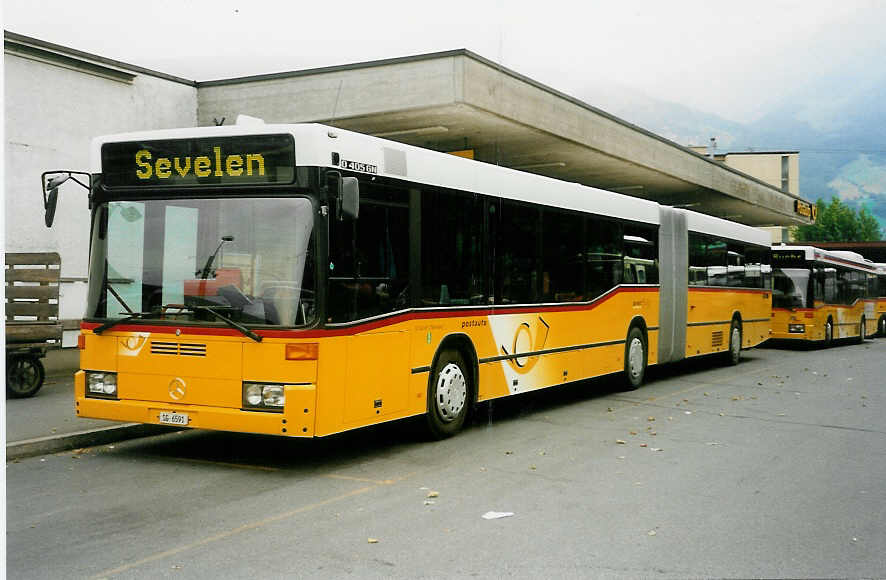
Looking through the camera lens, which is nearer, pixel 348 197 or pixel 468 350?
pixel 348 197

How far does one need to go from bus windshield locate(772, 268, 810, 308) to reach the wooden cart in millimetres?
21254

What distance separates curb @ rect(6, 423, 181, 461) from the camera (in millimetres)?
8719

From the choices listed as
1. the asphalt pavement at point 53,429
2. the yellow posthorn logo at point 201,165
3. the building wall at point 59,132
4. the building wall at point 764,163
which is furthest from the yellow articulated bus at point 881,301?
the building wall at point 764,163

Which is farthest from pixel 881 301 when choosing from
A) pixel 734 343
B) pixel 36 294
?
pixel 36 294

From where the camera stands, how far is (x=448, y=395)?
32.3 ft

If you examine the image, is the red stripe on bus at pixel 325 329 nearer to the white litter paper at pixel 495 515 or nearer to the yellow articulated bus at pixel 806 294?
the white litter paper at pixel 495 515

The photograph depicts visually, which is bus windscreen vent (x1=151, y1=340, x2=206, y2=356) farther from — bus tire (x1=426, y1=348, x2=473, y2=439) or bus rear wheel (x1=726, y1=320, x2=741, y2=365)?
bus rear wheel (x1=726, y1=320, x2=741, y2=365)

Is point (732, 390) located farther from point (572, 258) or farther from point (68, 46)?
point (68, 46)

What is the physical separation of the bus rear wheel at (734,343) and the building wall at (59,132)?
13150mm

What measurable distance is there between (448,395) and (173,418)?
3015 mm

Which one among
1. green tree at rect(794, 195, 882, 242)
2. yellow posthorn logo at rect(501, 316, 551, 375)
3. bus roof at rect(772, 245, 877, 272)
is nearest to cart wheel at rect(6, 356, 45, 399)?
yellow posthorn logo at rect(501, 316, 551, 375)

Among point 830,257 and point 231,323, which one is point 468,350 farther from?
point 830,257

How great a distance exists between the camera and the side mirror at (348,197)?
7914mm

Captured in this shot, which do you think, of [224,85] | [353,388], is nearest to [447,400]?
[353,388]
